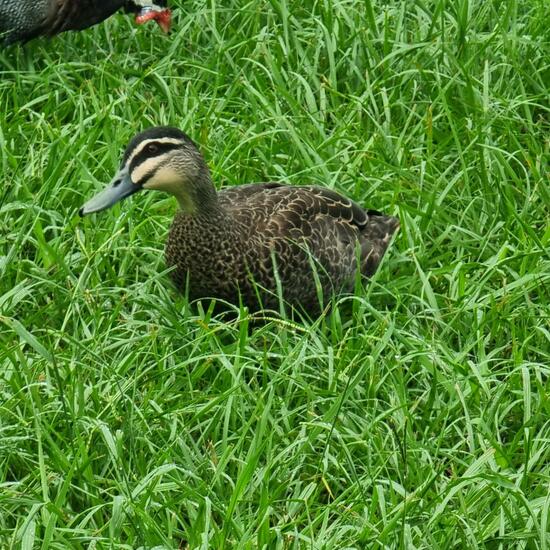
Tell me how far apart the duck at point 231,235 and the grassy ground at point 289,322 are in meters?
0.13

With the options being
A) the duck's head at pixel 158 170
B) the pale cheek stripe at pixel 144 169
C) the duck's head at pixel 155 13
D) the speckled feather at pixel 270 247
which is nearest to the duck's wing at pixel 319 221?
the speckled feather at pixel 270 247

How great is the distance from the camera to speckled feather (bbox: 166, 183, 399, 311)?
4930 mm

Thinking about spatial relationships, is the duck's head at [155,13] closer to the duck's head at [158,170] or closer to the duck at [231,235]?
the duck at [231,235]

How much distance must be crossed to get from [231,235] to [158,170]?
332mm

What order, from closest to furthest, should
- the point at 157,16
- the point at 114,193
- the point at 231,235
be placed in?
the point at 114,193, the point at 231,235, the point at 157,16

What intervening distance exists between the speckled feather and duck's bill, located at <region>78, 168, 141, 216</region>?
0.82 ft

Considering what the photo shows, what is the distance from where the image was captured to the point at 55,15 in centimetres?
652

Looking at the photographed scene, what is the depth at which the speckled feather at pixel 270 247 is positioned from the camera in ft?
16.2

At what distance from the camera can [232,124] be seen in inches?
234

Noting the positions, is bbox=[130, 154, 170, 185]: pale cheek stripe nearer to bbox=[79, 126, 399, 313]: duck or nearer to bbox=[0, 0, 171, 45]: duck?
bbox=[79, 126, 399, 313]: duck

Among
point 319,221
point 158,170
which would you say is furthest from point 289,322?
point 158,170

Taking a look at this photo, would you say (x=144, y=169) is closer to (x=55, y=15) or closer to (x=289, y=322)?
(x=289, y=322)

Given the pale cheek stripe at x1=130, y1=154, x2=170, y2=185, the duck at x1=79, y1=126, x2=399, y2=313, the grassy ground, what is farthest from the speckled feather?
the pale cheek stripe at x1=130, y1=154, x2=170, y2=185

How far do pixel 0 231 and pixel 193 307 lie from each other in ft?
2.59
